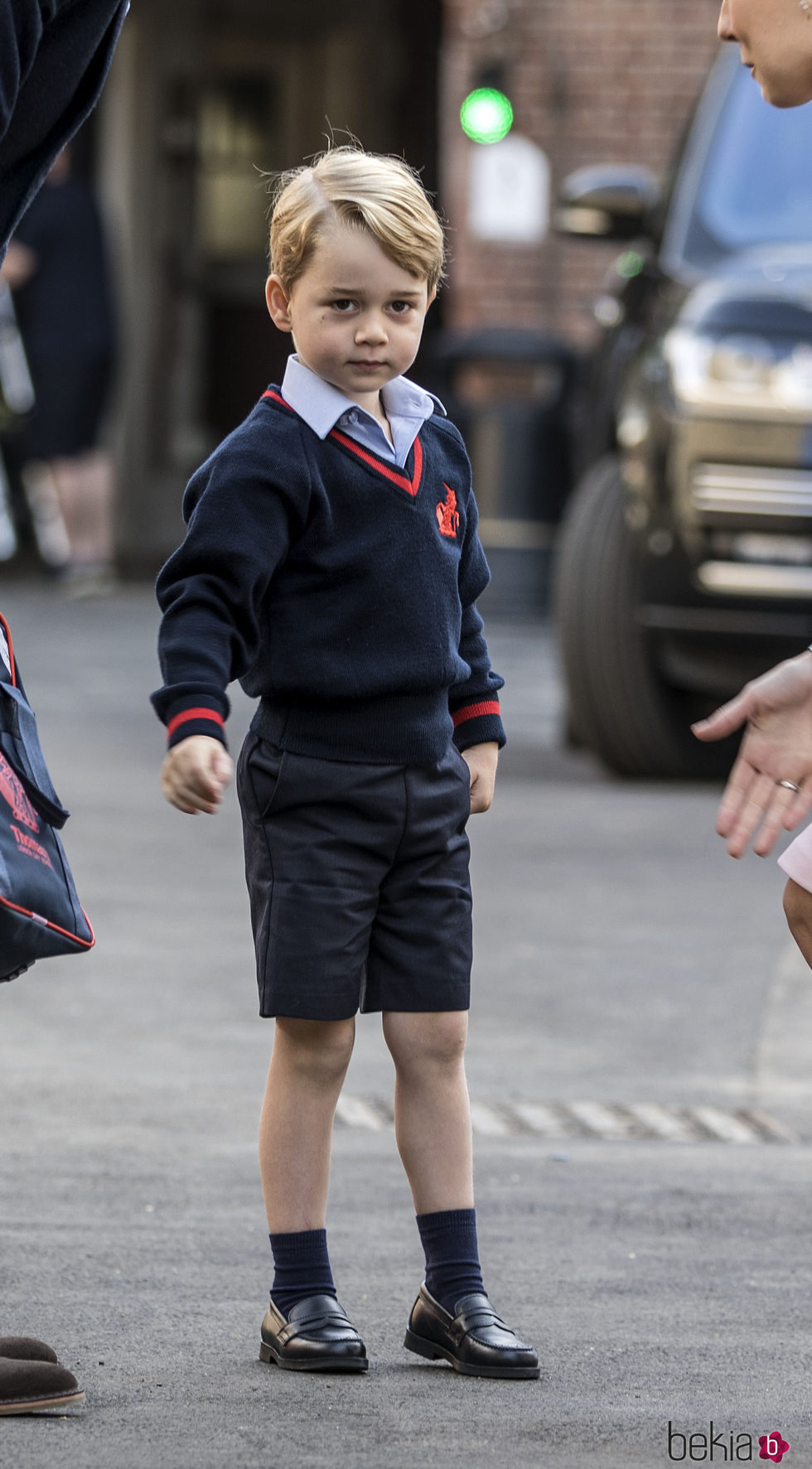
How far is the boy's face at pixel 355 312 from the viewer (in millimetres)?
2979

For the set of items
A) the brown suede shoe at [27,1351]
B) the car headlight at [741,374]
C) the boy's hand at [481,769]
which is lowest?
the brown suede shoe at [27,1351]

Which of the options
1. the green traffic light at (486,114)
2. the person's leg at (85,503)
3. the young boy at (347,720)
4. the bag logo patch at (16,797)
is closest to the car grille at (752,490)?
the young boy at (347,720)

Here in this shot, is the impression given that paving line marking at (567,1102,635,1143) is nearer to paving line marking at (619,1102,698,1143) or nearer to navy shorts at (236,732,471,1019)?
paving line marking at (619,1102,698,1143)

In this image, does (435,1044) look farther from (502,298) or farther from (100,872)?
(502,298)

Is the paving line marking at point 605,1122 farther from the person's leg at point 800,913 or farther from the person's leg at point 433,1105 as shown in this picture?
the person's leg at point 800,913

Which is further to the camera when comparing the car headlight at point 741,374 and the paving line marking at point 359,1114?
the car headlight at point 741,374

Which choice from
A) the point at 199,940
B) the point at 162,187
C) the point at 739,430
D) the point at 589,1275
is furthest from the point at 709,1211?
the point at 162,187

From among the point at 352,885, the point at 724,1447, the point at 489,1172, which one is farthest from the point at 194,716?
the point at 489,1172

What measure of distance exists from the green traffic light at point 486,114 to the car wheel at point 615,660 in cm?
581

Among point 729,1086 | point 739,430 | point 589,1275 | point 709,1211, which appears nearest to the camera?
point 589,1275

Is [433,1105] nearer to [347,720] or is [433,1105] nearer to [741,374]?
[347,720]

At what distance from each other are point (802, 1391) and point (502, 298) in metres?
10.9

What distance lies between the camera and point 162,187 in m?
15.6

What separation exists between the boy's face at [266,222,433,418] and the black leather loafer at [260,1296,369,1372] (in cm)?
105
